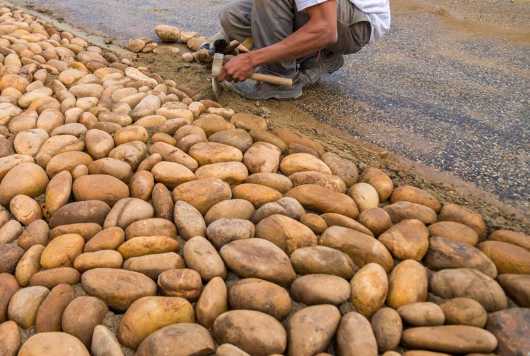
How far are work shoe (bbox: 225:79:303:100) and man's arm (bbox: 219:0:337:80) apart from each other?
13 cm

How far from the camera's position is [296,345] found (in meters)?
0.97

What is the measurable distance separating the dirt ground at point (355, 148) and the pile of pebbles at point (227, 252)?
0.11 metres

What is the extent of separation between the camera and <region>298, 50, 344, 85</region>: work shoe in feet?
7.21

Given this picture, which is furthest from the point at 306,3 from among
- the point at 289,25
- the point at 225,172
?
the point at 225,172

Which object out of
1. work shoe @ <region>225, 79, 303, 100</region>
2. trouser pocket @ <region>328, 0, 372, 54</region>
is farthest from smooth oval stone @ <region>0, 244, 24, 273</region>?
trouser pocket @ <region>328, 0, 372, 54</region>

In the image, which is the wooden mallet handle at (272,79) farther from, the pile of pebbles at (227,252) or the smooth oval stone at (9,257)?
the smooth oval stone at (9,257)

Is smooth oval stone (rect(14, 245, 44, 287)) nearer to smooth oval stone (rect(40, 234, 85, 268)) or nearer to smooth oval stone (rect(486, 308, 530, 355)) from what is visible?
smooth oval stone (rect(40, 234, 85, 268))

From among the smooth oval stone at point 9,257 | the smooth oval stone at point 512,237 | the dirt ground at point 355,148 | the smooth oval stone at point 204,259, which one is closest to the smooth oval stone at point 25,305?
the smooth oval stone at point 9,257

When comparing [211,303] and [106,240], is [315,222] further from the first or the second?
[106,240]

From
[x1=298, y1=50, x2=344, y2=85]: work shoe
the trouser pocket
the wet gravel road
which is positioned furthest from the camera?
[x1=298, y1=50, x2=344, y2=85]: work shoe

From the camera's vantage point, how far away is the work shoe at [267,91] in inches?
82.9

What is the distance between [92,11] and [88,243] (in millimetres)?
2691

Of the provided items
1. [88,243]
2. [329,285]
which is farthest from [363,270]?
[88,243]

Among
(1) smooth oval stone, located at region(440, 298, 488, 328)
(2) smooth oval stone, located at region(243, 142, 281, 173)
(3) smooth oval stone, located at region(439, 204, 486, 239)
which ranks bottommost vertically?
(1) smooth oval stone, located at region(440, 298, 488, 328)
